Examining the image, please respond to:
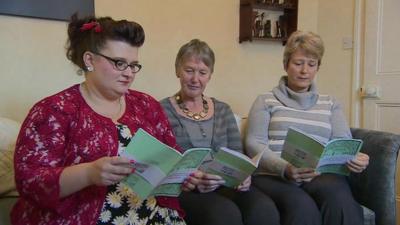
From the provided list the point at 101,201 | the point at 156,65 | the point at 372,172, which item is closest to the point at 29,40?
the point at 156,65

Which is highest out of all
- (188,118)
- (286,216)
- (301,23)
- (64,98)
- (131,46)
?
(301,23)

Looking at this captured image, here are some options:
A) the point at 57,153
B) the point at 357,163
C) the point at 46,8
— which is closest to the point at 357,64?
the point at 357,163

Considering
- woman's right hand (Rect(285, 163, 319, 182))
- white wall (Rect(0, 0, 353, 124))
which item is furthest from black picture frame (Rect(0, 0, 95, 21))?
woman's right hand (Rect(285, 163, 319, 182))

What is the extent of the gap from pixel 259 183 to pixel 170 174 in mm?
700

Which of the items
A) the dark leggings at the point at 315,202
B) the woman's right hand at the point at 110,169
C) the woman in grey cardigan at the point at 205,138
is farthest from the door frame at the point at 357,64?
the woman's right hand at the point at 110,169

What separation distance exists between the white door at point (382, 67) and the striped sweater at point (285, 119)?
1.13 meters

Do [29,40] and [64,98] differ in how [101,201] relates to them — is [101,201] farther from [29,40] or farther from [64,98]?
[29,40]

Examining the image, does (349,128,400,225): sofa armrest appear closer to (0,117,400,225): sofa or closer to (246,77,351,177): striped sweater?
(0,117,400,225): sofa

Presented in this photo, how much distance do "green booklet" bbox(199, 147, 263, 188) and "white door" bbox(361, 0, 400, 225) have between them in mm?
1808

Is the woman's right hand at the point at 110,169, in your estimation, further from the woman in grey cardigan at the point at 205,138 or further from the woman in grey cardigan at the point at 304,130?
the woman in grey cardigan at the point at 304,130

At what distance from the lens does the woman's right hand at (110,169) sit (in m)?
1.07

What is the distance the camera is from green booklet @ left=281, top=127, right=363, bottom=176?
1.52 metres

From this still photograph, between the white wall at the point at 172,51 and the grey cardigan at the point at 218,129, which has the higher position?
the white wall at the point at 172,51

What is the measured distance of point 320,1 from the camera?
336 cm
